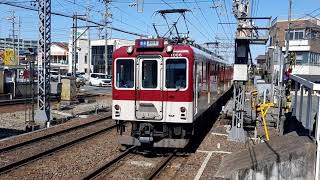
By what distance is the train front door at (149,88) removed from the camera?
1098 centimetres

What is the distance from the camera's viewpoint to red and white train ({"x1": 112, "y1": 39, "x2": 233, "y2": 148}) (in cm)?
1087

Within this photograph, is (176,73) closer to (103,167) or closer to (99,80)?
(103,167)

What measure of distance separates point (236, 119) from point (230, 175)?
20.7 feet

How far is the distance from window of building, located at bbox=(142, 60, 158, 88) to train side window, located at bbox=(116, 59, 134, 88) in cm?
34

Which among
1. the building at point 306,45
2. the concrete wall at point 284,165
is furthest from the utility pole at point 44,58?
the building at point 306,45

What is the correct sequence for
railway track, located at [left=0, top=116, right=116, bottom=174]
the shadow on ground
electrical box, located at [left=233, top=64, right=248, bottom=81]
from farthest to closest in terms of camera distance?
1. the shadow on ground
2. electrical box, located at [left=233, top=64, right=248, bottom=81]
3. railway track, located at [left=0, top=116, right=116, bottom=174]

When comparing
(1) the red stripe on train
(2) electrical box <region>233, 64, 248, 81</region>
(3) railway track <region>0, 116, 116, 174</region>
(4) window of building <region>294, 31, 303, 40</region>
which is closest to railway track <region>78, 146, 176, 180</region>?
(1) the red stripe on train

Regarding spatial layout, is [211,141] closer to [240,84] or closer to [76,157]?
[240,84]

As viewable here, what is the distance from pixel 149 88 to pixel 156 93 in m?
0.24

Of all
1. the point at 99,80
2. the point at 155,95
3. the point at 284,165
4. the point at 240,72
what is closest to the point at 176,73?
the point at 155,95

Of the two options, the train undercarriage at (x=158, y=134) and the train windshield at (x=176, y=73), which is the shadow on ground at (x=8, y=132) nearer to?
the train undercarriage at (x=158, y=134)

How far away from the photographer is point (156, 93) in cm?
1099

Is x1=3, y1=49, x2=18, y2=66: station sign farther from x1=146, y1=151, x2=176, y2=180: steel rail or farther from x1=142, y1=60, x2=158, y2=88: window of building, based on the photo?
x1=146, y1=151, x2=176, y2=180: steel rail

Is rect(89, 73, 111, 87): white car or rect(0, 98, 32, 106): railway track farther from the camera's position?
rect(89, 73, 111, 87): white car
